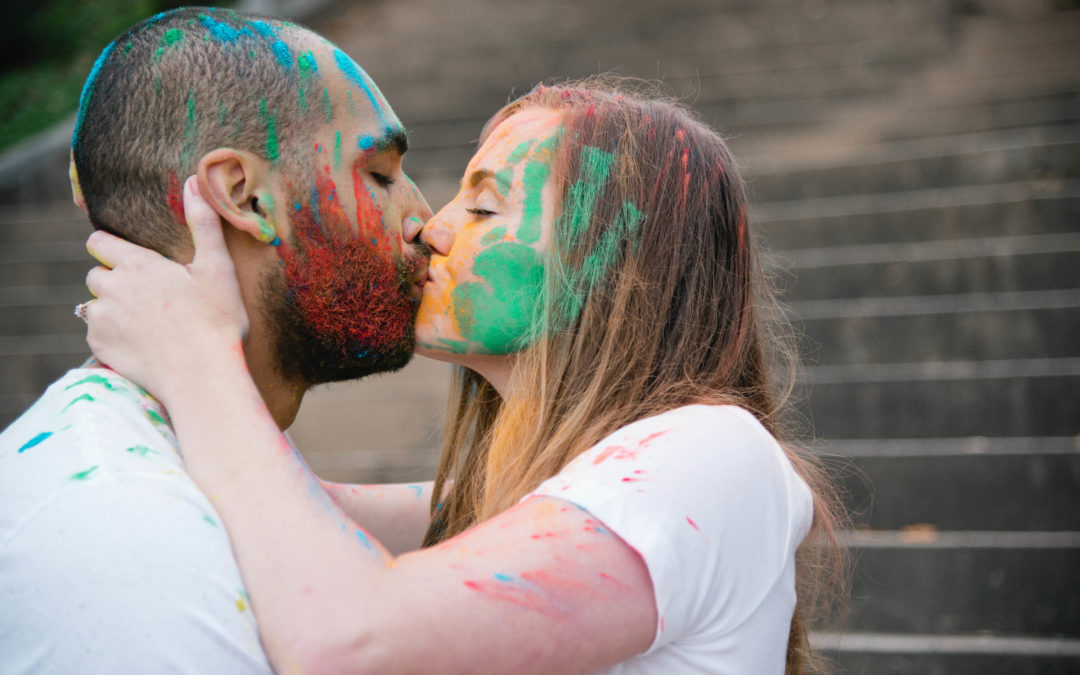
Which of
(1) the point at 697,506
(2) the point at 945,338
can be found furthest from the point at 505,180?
(2) the point at 945,338

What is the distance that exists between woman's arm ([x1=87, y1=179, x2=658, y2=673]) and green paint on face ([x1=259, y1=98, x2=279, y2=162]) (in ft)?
1.38

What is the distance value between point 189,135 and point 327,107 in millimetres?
267

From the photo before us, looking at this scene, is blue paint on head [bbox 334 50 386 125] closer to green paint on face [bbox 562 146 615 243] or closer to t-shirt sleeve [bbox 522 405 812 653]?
green paint on face [bbox 562 146 615 243]

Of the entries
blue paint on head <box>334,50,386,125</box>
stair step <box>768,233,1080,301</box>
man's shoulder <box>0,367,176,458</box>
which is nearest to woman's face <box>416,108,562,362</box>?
blue paint on head <box>334,50,386,125</box>

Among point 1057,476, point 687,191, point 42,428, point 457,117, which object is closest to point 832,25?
point 457,117

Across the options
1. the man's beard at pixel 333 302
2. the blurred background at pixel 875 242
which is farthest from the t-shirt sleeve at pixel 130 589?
the blurred background at pixel 875 242

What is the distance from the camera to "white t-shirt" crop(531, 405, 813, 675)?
1.22 metres

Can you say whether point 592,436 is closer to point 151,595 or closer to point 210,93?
point 151,595

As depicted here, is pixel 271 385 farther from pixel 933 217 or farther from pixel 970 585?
pixel 933 217

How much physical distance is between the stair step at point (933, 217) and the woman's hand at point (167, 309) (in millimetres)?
3644

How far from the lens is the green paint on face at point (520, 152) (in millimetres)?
1763

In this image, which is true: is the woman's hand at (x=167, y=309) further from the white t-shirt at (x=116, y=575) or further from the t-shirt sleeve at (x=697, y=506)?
the t-shirt sleeve at (x=697, y=506)

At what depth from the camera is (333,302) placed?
1.67 m

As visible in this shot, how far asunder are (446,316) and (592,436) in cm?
41
